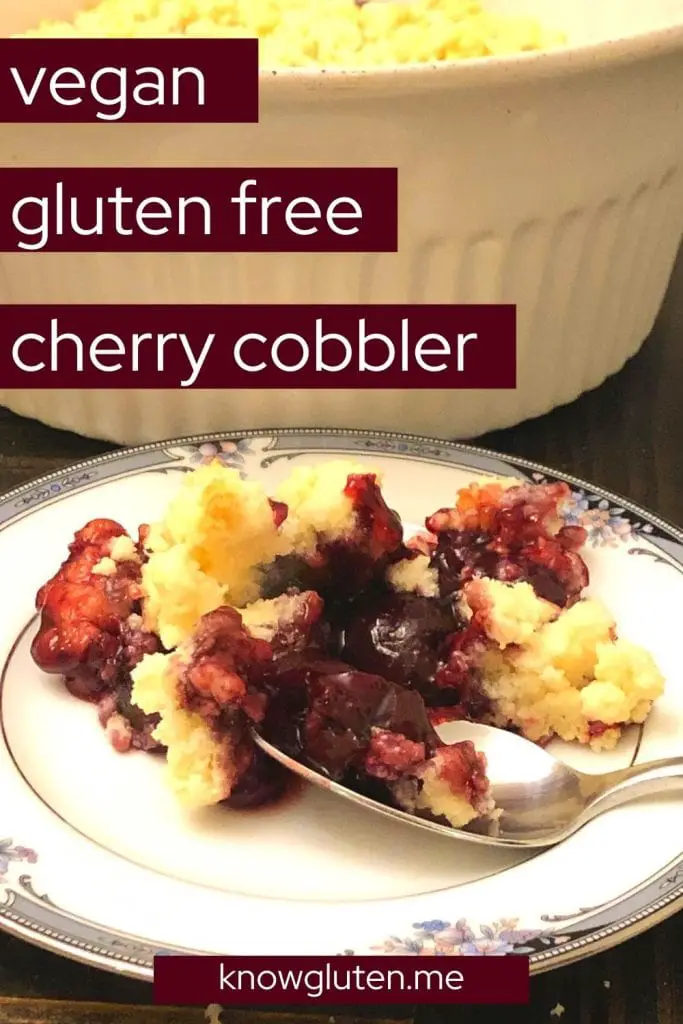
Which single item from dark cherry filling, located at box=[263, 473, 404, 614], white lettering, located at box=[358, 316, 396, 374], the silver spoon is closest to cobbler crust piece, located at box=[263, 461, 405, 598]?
dark cherry filling, located at box=[263, 473, 404, 614]

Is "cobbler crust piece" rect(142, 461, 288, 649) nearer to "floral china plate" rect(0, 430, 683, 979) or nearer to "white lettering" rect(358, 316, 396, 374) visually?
"floral china plate" rect(0, 430, 683, 979)

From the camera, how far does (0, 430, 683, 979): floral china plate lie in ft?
1.66

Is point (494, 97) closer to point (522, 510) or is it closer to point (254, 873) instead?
point (522, 510)

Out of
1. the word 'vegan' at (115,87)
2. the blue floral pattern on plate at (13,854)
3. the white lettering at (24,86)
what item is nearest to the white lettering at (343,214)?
the word 'vegan' at (115,87)

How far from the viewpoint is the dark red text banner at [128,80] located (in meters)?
0.72

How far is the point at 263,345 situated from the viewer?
2.78 ft

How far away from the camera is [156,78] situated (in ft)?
2.51

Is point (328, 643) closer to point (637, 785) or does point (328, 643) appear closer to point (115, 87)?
point (637, 785)

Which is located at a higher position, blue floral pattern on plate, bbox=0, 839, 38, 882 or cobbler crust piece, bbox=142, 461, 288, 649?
cobbler crust piece, bbox=142, 461, 288, 649

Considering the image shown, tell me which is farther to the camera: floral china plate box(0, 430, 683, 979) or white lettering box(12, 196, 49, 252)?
white lettering box(12, 196, 49, 252)

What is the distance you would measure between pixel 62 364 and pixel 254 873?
47cm

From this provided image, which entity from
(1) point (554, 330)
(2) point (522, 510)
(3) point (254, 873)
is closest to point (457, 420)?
(1) point (554, 330)

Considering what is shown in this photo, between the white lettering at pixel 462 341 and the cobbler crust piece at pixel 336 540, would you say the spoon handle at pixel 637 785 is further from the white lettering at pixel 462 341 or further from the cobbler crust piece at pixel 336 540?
the white lettering at pixel 462 341

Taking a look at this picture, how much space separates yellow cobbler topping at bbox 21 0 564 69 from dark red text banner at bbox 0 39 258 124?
61 millimetres
